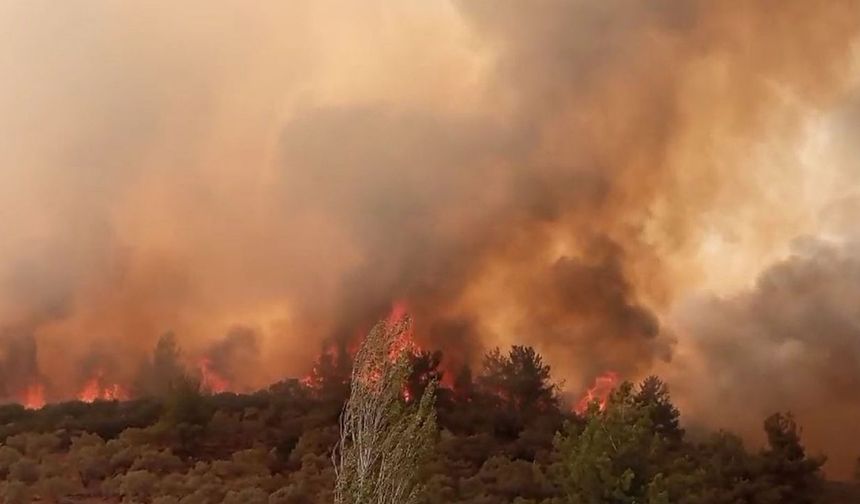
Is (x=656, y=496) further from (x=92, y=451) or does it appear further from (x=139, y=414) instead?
(x=139, y=414)

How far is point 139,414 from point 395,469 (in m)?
33.8

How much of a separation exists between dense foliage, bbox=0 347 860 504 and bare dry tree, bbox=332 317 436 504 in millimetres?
3311

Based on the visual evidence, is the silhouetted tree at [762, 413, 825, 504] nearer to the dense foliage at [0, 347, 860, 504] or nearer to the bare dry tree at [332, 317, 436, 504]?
the dense foliage at [0, 347, 860, 504]

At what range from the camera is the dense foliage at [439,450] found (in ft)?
78.4

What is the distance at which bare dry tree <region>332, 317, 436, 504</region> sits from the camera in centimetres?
1596

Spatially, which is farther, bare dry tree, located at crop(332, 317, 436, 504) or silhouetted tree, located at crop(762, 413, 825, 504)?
silhouetted tree, located at crop(762, 413, 825, 504)

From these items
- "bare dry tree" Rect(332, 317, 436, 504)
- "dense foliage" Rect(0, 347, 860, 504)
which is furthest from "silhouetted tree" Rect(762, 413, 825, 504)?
"bare dry tree" Rect(332, 317, 436, 504)

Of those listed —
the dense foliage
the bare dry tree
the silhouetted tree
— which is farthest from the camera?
the silhouetted tree

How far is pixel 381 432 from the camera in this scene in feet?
54.4

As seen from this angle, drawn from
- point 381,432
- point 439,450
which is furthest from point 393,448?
point 439,450

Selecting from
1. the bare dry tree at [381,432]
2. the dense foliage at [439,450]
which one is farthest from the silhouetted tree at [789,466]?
the bare dry tree at [381,432]

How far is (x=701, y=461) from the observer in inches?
1462

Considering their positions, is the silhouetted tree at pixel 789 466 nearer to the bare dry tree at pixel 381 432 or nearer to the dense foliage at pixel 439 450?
the dense foliage at pixel 439 450

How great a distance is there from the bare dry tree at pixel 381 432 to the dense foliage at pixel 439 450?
331 centimetres
